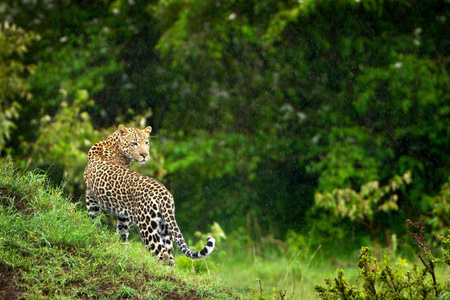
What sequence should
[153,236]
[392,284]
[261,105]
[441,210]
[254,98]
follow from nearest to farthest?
[392,284] → [153,236] → [441,210] → [261,105] → [254,98]

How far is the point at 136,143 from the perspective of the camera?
18.1ft

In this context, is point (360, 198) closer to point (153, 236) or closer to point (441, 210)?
point (441, 210)

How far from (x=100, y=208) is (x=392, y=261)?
15.5ft

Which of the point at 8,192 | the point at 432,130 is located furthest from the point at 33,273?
the point at 432,130

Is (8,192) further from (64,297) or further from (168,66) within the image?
(168,66)

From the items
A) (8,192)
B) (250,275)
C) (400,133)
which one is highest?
(8,192)

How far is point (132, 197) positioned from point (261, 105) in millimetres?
6348

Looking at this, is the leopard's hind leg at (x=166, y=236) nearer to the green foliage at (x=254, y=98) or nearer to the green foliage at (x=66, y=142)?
the green foliage at (x=254, y=98)

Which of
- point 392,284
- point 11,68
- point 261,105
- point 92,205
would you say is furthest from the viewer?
point 261,105

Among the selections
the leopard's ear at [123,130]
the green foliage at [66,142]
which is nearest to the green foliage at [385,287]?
the leopard's ear at [123,130]

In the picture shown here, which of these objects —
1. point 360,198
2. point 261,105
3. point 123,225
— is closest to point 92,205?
point 123,225

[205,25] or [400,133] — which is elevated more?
[205,25]

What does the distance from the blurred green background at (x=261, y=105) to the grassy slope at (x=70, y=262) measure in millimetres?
4582

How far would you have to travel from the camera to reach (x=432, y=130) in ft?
Answer: 31.8
